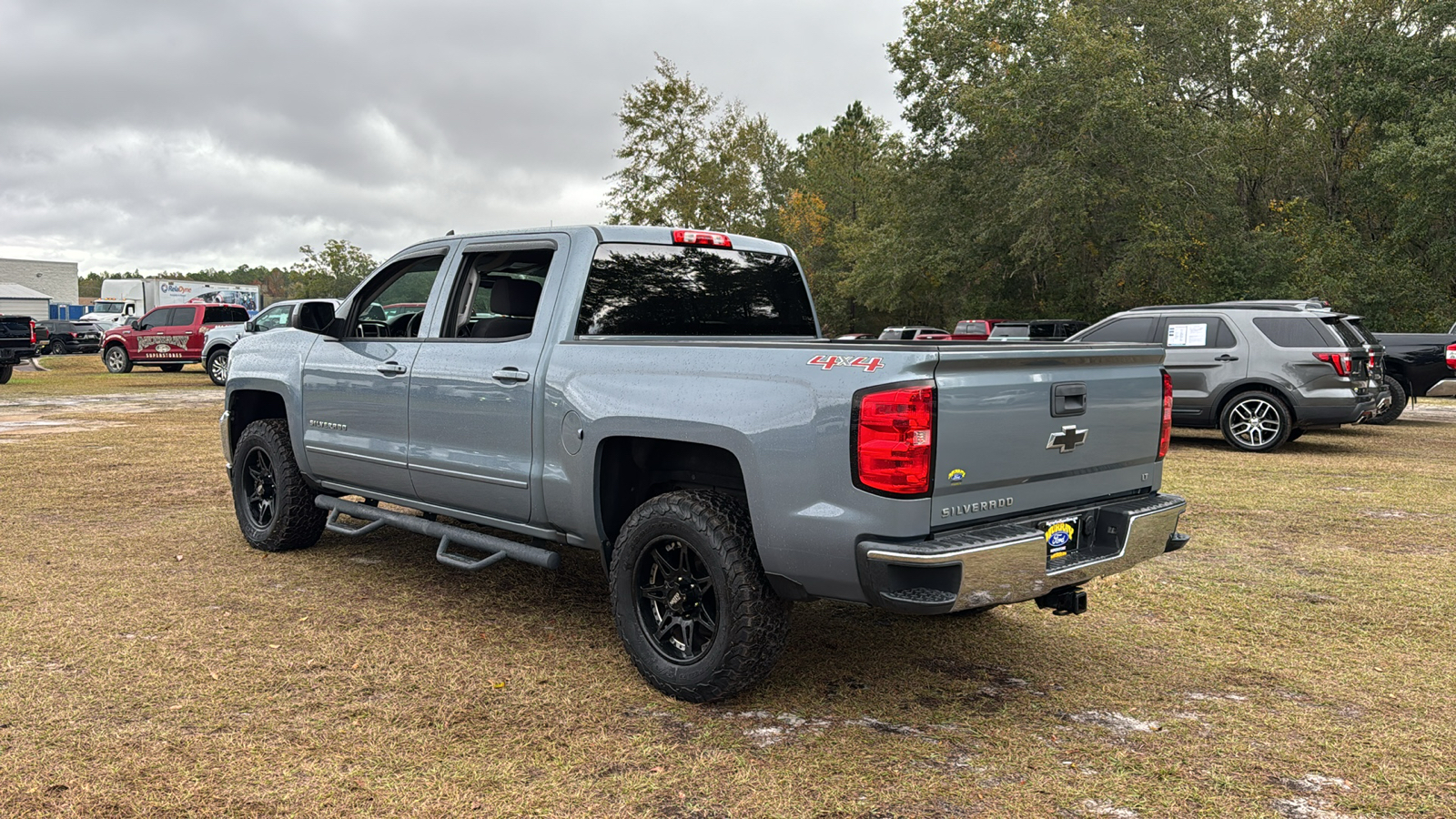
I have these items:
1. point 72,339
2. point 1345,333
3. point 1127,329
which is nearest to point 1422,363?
point 1345,333

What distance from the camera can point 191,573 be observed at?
601cm

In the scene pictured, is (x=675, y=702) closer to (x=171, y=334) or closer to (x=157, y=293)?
(x=171, y=334)

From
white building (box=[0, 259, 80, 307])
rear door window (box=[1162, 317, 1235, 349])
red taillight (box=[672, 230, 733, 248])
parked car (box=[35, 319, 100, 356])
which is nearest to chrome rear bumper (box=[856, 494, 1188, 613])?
red taillight (box=[672, 230, 733, 248])

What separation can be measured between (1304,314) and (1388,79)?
2442 cm

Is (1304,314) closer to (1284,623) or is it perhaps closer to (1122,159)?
(1284,623)

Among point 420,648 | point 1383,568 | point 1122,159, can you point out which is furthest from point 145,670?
point 1122,159

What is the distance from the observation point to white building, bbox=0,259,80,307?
2778 inches

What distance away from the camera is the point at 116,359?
1076 inches

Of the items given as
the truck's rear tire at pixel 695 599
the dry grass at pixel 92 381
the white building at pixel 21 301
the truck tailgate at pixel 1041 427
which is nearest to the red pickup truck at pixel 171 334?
the dry grass at pixel 92 381

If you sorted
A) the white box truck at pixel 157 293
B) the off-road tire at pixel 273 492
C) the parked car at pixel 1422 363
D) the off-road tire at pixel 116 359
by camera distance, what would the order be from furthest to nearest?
the white box truck at pixel 157 293
the off-road tire at pixel 116 359
the parked car at pixel 1422 363
the off-road tire at pixel 273 492

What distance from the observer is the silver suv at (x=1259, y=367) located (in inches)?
450

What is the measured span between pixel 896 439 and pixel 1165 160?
30.4m

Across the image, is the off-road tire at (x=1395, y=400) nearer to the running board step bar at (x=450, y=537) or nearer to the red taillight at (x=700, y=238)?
the red taillight at (x=700, y=238)

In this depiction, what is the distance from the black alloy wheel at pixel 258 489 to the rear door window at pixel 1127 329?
9.52 meters
